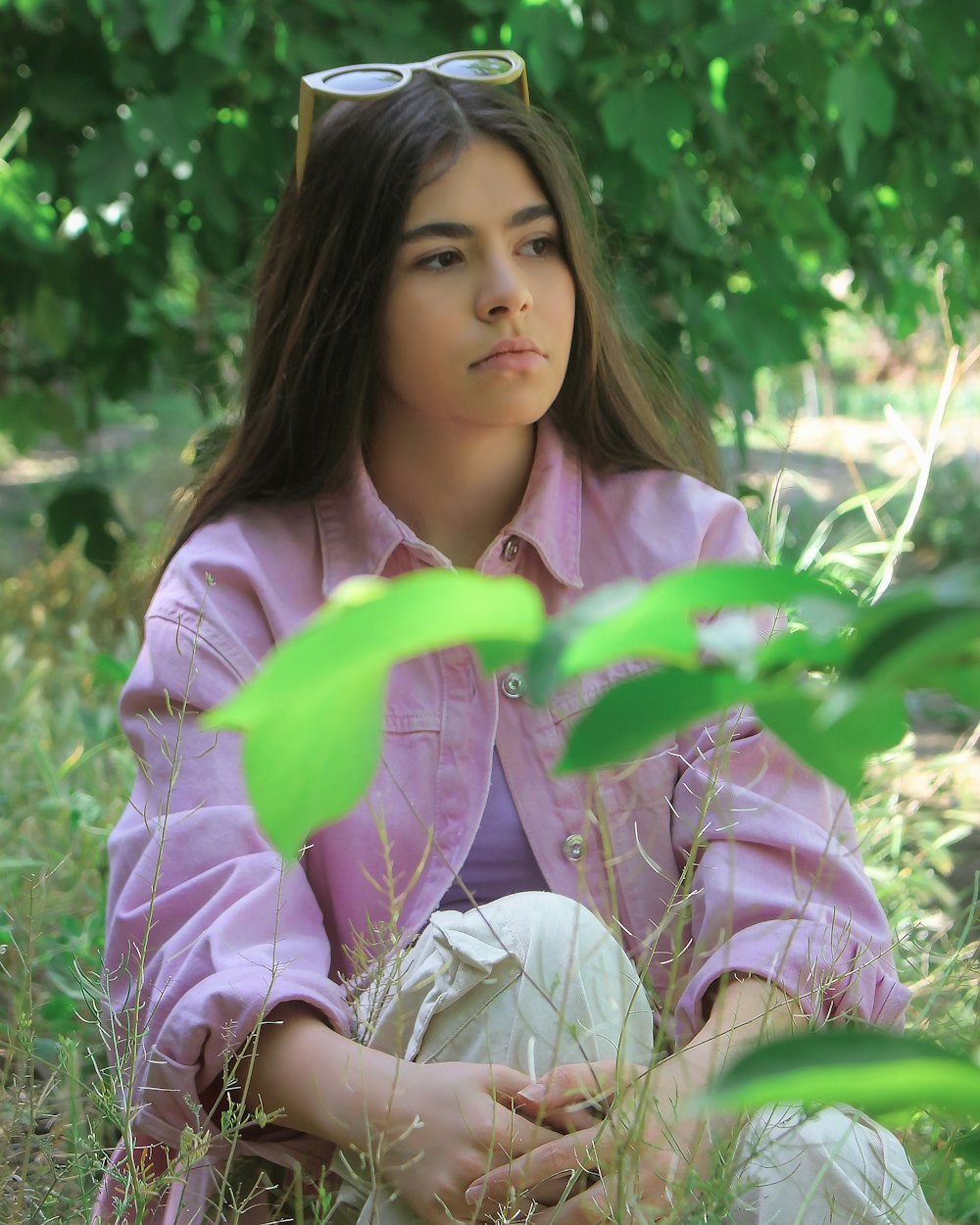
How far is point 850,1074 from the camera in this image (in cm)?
31

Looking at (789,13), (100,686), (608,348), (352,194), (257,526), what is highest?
(789,13)

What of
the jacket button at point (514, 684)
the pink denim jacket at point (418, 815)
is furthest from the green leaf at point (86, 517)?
the jacket button at point (514, 684)

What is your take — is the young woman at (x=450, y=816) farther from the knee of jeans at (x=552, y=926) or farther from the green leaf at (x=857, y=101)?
the green leaf at (x=857, y=101)

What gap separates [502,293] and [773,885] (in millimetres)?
715

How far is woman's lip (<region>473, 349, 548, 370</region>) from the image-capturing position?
1.65 meters

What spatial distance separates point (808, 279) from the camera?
4.10 metres

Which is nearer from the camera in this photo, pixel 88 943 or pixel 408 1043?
pixel 408 1043

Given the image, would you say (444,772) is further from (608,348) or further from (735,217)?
(735,217)

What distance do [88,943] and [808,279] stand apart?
9.40 ft

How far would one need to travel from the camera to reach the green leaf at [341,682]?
307 millimetres

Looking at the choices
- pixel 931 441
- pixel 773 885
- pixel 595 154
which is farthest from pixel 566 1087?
pixel 595 154

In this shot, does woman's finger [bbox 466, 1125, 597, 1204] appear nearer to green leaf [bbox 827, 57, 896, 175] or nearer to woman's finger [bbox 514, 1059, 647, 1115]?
woman's finger [bbox 514, 1059, 647, 1115]

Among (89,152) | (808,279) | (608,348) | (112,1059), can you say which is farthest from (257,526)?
(808,279)

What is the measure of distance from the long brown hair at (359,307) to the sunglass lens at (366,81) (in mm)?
20
